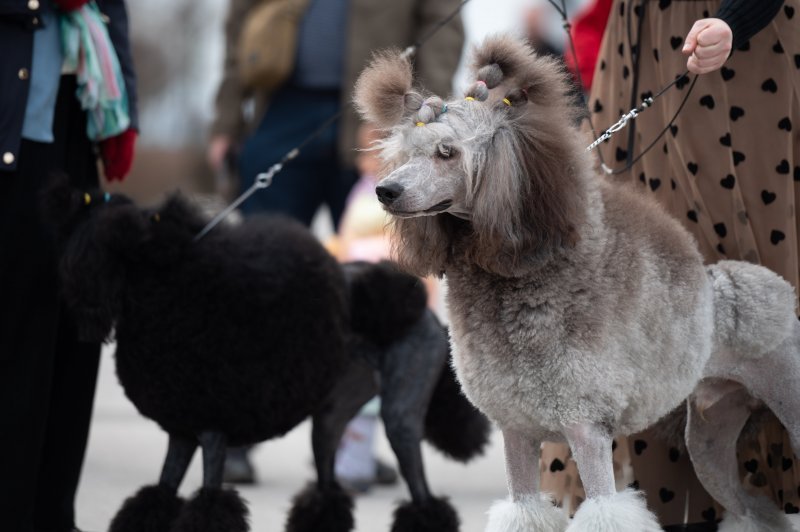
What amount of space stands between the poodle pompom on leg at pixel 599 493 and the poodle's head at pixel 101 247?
4.29 ft

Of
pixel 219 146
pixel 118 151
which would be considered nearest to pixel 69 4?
pixel 118 151

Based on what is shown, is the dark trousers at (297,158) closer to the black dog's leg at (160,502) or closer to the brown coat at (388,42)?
the brown coat at (388,42)

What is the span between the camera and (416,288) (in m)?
3.52

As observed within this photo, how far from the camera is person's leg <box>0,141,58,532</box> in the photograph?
316 centimetres

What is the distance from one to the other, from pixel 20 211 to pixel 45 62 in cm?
43

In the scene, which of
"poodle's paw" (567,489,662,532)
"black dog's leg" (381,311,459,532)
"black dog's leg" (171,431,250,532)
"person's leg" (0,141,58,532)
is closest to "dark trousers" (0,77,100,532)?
"person's leg" (0,141,58,532)

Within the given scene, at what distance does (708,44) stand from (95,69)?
1.72 meters

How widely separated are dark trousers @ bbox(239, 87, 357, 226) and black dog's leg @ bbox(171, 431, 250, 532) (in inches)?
77.9

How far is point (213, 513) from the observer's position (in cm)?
304

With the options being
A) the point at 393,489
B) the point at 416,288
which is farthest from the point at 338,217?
the point at 416,288

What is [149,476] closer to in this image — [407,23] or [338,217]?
[338,217]

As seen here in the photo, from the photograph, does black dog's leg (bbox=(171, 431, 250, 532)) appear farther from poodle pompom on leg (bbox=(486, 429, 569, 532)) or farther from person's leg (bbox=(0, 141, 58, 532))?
poodle pompom on leg (bbox=(486, 429, 569, 532))

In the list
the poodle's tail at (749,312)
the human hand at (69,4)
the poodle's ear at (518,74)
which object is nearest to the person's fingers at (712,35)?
the poodle's ear at (518,74)

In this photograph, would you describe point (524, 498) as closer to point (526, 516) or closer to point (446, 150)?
point (526, 516)
